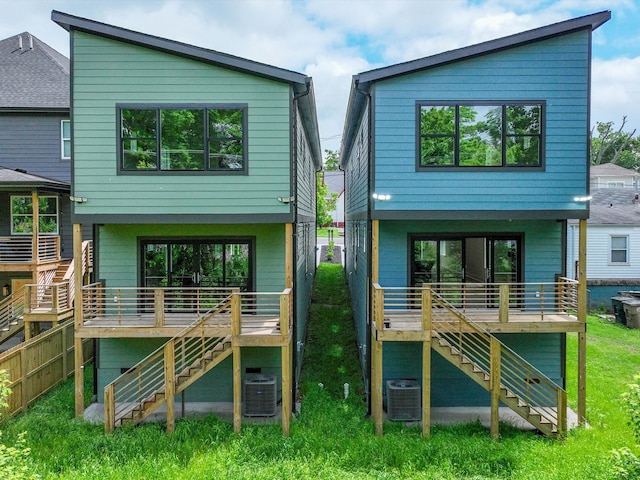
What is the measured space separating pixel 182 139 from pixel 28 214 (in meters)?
7.97

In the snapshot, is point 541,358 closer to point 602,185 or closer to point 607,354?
point 607,354

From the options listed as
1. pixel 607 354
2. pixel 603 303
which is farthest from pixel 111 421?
pixel 603 303

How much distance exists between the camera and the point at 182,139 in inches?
375

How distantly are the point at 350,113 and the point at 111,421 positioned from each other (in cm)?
1002

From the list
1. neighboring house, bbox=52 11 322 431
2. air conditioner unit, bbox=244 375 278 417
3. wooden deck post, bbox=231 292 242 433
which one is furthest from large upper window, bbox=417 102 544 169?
air conditioner unit, bbox=244 375 278 417

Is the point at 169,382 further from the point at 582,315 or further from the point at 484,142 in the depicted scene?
the point at 582,315

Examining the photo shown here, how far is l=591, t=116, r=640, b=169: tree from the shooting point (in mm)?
59312

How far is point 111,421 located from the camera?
8.40 m

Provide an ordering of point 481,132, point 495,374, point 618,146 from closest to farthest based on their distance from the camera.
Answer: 1. point 495,374
2. point 481,132
3. point 618,146

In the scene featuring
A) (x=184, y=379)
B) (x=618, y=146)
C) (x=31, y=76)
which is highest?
(x=618, y=146)

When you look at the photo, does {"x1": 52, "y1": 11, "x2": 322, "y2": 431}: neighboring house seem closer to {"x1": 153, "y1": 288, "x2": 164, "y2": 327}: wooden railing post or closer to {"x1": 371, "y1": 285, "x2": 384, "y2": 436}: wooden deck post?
{"x1": 153, "y1": 288, "x2": 164, "y2": 327}: wooden railing post

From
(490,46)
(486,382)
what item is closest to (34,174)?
(490,46)

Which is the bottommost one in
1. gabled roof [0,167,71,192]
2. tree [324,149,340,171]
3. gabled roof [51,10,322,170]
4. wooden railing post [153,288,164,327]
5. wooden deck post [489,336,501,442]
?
wooden deck post [489,336,501,442]

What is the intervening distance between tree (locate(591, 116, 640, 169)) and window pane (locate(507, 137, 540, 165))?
2368 inches
